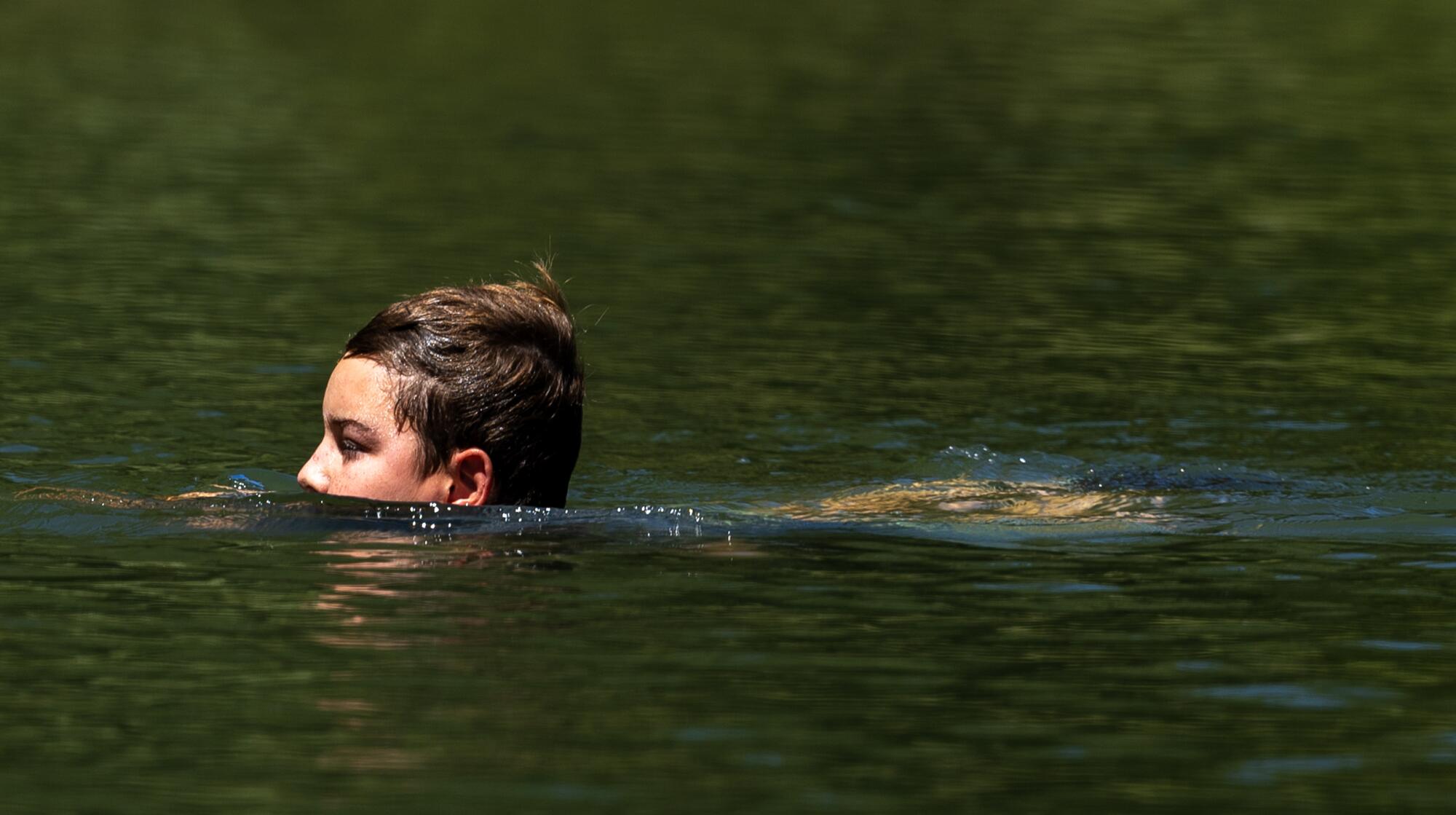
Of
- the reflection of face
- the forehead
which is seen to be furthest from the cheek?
the forehead

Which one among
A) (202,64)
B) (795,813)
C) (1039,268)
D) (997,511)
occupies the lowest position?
(795,813)

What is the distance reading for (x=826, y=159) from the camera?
21.1 metres

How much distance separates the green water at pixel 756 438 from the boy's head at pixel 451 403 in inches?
7.9

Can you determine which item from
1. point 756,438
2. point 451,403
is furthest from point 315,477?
point 756,438

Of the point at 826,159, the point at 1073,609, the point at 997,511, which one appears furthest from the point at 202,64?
the point at 1073,609

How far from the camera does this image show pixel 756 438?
11336 millimetres

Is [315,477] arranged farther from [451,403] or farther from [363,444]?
[451,403]

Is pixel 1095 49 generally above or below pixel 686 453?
above

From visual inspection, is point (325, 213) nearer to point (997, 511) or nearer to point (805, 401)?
point (805, 401)

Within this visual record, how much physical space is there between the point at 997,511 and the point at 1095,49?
21.2 m

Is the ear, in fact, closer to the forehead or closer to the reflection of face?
the reflection of face

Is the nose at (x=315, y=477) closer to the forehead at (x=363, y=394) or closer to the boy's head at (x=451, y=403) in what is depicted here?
the boy's head at (x=451, y=403)

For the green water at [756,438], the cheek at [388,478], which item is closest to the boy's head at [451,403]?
the cheek at [388,478]

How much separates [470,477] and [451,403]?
0.32 meters
